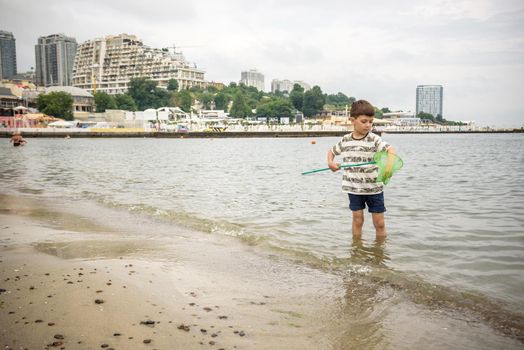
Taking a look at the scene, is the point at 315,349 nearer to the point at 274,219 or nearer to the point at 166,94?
the point at 274,219

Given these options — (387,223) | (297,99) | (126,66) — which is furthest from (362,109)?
(126,66)

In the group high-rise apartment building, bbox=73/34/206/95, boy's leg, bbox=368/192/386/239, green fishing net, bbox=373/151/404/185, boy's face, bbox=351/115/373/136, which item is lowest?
boy's leg, bbox=368/192/386/239

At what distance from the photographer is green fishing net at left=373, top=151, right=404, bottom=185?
4.77 m

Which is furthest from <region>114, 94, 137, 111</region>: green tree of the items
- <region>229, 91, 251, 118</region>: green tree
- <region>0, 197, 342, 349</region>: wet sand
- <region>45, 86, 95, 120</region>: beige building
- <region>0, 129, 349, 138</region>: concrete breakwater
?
<region>0, 197, 342, 349</region>: wet sand

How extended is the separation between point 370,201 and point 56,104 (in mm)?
93914

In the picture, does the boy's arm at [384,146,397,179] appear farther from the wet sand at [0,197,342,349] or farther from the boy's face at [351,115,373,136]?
the wet sand at [0,197,342,349]

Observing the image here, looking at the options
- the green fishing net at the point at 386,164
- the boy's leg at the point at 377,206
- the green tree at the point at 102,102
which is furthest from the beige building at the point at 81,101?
the green fishing net at the point at 386,164

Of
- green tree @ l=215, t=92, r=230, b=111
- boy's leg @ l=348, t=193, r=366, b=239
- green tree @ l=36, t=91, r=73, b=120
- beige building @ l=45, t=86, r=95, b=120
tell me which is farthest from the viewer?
green tree @ l=215, t=92, r=230, b=111

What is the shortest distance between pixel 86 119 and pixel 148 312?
330ft

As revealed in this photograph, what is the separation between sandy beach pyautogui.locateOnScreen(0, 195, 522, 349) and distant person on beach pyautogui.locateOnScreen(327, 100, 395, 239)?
3.91ft

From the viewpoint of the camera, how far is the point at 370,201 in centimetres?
513

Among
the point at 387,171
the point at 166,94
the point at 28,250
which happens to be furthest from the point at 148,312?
the point at 166,94

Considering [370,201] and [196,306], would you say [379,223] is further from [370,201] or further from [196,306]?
[196,306]

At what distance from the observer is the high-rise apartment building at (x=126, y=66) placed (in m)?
184
